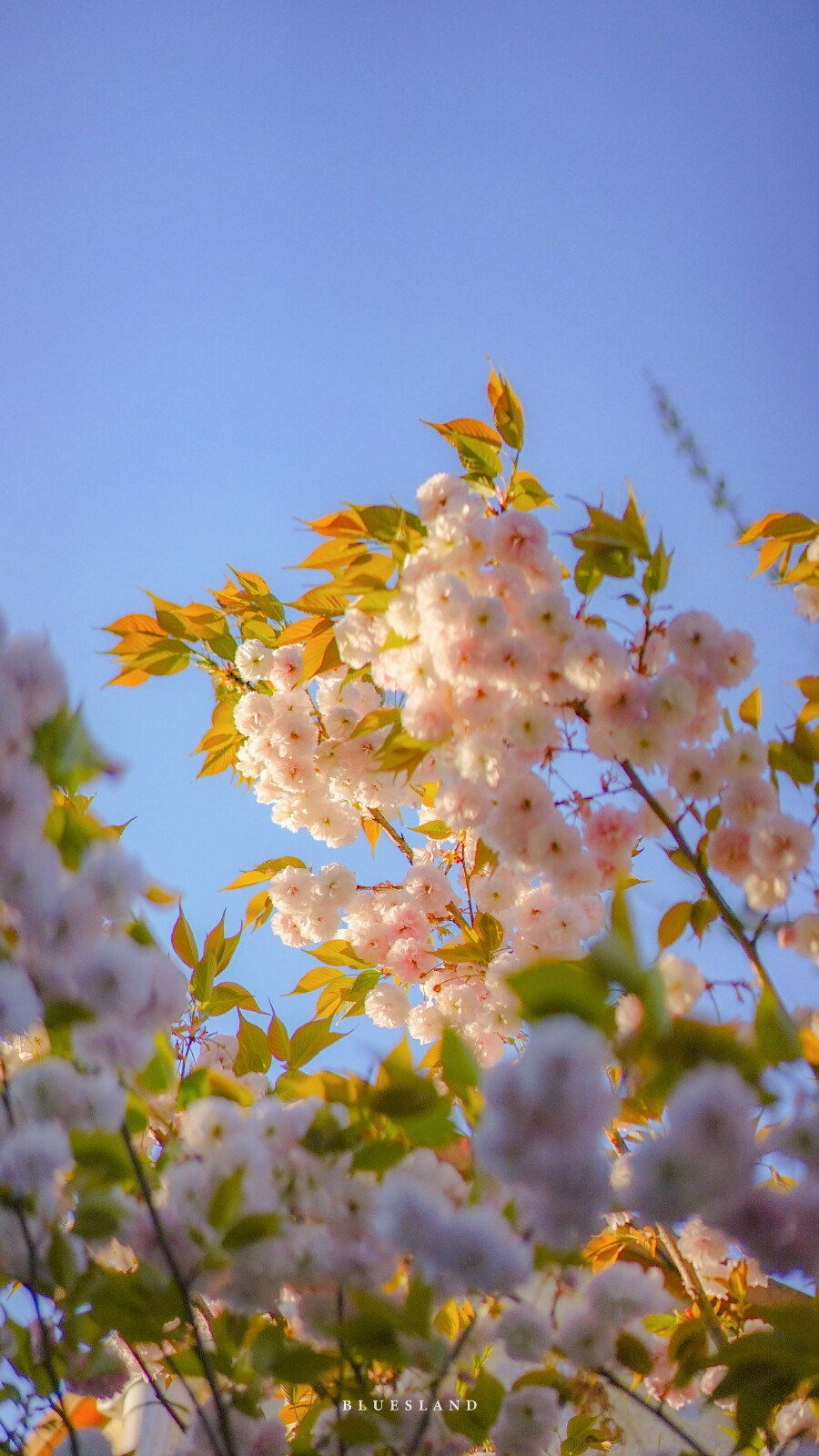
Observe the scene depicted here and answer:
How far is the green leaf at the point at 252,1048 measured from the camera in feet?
3.80

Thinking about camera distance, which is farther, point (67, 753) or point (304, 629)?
point (304, 629)

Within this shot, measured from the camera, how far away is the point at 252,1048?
1.16 metres

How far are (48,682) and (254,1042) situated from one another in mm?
695

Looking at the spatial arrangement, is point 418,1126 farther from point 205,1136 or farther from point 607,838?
point 607,838

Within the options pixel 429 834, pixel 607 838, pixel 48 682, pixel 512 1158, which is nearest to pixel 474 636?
pixel 607 838

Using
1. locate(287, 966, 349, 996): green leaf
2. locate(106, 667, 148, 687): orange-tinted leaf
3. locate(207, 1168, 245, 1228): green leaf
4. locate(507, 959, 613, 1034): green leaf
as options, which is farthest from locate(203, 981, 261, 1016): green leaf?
locate(507, 959, 613, 1034): green leaf

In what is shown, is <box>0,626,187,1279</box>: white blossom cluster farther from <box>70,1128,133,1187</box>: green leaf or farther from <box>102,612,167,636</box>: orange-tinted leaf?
<box>102,612,167,636</box>: orange-tinted leaf

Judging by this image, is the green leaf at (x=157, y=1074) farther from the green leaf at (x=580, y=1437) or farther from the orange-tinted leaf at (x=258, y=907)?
the orange-tinted leaf at (x=258, y=907)

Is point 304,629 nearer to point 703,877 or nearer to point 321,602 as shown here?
point 321,602

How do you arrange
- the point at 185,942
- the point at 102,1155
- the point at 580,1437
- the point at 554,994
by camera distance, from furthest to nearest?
the point at 185,942 → the point at 580,1437 → the point at 102,1155 → the point at 554,994

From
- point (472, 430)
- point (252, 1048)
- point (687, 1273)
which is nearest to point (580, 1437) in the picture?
point (687, 1273)

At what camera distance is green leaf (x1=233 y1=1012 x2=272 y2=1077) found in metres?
1.16

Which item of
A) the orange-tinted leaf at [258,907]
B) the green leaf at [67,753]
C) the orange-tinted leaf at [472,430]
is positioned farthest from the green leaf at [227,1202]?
the orange-tinted leaf at [258,907]

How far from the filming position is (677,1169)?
0.46m
